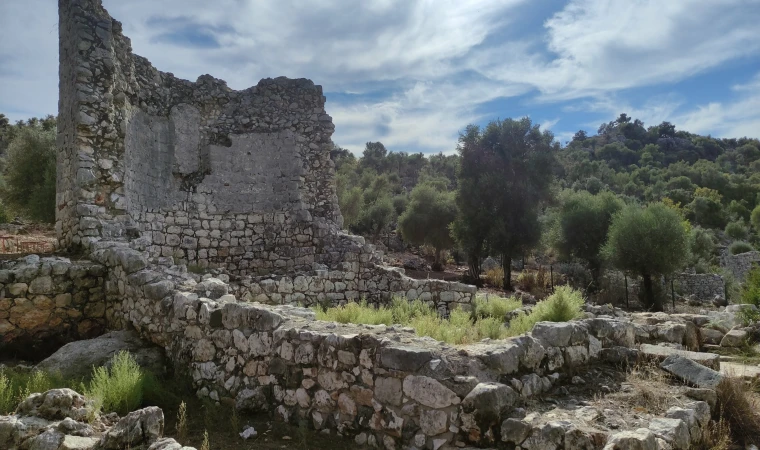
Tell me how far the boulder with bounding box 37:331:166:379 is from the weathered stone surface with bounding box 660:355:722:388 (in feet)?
22.0

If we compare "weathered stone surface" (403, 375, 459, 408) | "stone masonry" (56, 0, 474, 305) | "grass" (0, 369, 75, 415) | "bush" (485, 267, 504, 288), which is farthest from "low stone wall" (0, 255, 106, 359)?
"bush" (485, 267, 504, 288)

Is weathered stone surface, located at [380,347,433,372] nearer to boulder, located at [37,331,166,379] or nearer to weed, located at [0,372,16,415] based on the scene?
boulder, located at [37,331,166,379]

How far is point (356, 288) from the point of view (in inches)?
512

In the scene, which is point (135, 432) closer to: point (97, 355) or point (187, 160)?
point (97, 355)

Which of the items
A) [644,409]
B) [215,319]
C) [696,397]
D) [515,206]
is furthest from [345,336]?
[515,206]

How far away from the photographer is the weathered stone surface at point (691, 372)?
5594 mm

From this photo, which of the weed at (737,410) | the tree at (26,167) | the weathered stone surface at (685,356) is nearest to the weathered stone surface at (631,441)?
the weed at (737,410)

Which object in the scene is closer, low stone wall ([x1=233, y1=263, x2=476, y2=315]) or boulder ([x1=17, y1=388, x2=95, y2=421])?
boulder ([x1=17, y1=388, x2=95, y2=421])

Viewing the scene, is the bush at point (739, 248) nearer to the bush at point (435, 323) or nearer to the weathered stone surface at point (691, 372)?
the bush at point (435, 323)

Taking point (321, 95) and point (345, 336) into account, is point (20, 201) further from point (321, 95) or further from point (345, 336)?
point (345, 336)

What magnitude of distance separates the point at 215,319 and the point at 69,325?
3.73 m

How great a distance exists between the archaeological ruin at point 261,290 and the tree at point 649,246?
10.4 metres

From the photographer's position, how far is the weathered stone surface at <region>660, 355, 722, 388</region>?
5.59 meters

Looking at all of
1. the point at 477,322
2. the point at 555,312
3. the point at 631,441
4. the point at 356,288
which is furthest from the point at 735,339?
the point at 356,288
